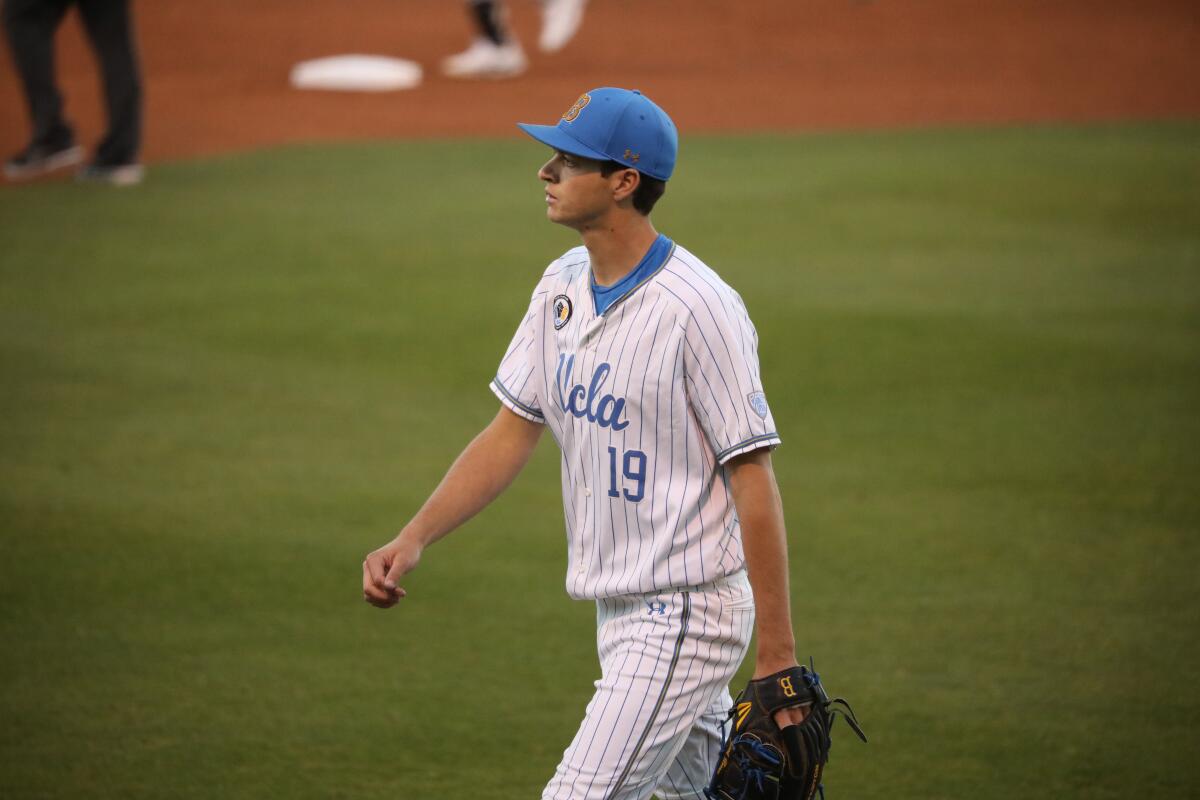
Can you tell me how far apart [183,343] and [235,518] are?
256 cm

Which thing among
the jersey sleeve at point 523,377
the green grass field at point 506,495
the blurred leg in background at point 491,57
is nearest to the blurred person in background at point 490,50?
the blurred leg in background at point 491,57

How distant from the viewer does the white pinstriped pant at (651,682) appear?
3.14 metres

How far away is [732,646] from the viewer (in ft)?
10.8

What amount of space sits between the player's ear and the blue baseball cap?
0.02 metres

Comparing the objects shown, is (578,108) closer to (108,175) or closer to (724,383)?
(724,383)

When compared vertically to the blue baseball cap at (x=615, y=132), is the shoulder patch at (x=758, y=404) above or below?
below

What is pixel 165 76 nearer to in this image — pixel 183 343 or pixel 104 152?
pixel 104 152

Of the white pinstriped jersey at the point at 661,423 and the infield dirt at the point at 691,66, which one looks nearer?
the white pinstriped jersey at the point at 661,423

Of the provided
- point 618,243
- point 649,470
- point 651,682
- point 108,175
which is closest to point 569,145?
point 618,243

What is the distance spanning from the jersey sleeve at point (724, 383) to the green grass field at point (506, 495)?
64.3 inches

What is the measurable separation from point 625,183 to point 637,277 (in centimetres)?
20

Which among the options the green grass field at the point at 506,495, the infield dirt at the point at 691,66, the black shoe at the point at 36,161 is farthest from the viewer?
the infield dirt at the point at 691,66

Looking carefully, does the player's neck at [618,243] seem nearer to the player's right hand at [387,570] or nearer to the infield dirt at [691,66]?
the player's right hand at [387,570]

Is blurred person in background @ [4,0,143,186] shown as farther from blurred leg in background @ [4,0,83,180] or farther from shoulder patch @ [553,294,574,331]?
shoulder patch @ [553,294,574,331]
